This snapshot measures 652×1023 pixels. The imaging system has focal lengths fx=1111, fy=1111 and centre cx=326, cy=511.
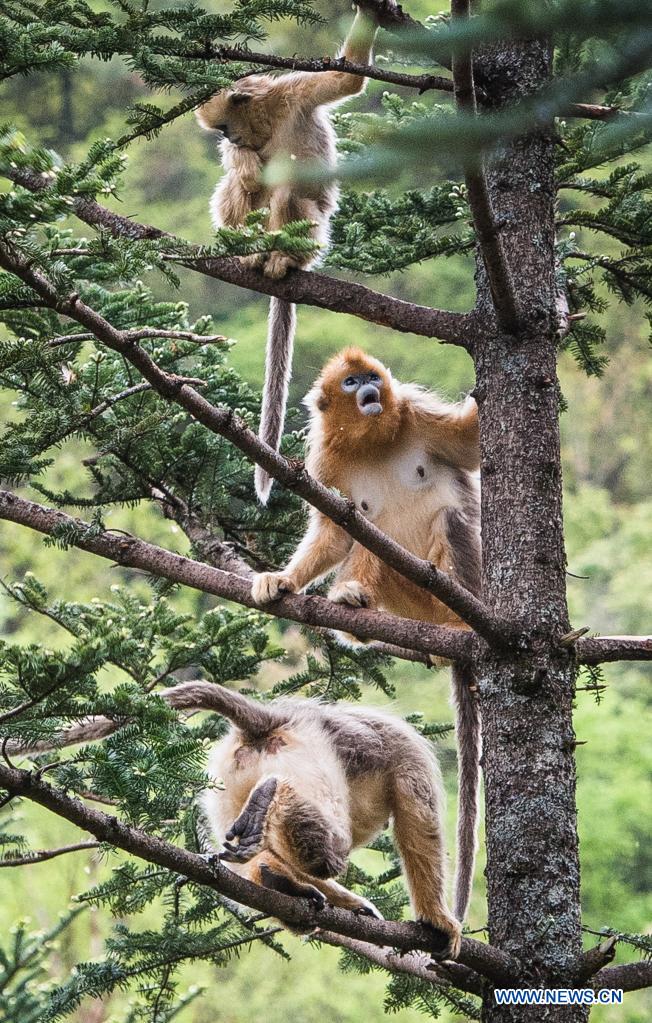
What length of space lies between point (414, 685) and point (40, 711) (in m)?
10.4

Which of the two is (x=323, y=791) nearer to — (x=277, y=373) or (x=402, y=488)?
(x=402, y=488)

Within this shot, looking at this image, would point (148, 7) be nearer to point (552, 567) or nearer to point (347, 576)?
point (552, 567)

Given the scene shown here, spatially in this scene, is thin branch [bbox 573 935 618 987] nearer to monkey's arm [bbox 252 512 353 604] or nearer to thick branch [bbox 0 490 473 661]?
thick branch [bbox 0 490 473 661]

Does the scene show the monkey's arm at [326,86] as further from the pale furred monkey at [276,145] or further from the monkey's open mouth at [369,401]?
the monkey's open mouth at [369,401]

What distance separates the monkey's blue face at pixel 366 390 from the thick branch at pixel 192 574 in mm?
767

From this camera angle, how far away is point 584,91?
0.67 meters

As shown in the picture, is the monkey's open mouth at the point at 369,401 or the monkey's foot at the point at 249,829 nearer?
the monkey's foot at the point at 249,829

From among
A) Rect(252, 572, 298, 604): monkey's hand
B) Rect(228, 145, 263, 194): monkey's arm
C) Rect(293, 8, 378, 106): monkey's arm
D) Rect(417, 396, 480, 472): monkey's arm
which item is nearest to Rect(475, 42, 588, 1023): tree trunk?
Rect(252, 572, 298, 604): monkey's hand

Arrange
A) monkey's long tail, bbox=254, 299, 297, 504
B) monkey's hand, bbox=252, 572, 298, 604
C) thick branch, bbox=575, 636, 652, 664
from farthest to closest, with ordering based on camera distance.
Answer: monkey's long tail, bbox=254, 299, 297, 504 → monkey's hand, bbox=252, 572, 298, 604 → thick branch, bbox=575, 636, 652, 664

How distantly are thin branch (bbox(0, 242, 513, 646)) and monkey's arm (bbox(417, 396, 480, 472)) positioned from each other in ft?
3.95

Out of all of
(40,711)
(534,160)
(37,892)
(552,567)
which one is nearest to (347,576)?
(552,567)

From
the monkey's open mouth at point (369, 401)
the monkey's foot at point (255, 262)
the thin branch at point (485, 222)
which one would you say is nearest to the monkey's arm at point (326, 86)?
the monkey's foot at point (255, 262)

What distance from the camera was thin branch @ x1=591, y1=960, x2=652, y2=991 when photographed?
210 centimetres

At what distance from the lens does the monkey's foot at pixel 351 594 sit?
10.2ft
